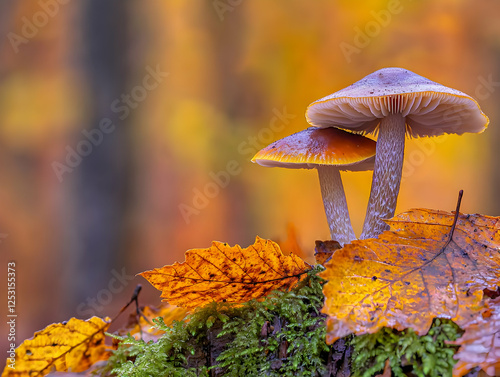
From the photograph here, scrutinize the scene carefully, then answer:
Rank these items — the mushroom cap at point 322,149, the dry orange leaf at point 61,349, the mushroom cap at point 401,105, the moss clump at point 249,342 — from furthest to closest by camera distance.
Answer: the mushroom cap at point 322,149
the mushroom cap at point 401,105
the dry orange leaf at point 61,349
the moss clump at point 249,342

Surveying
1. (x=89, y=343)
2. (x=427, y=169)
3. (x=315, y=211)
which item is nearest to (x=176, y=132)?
(x=315, y=211)

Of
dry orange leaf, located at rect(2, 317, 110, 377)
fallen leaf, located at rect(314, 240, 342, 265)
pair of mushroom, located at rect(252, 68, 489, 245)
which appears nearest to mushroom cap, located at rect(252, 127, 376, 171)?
pair of mushroom, located at rect(252, 68, 489, 245)

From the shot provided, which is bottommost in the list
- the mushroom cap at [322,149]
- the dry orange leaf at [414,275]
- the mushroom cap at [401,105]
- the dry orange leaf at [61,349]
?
the dry orange leaf at [61,349]

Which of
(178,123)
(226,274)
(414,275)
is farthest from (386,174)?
(178,123)

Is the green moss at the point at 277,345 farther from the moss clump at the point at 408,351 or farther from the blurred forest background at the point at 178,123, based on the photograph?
the blurred forest background at the point at 178,123

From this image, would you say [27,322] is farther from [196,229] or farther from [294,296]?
[294,296]

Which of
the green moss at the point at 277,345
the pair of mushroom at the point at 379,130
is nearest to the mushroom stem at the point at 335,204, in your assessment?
the pair of mushroom at the point at 379,130
